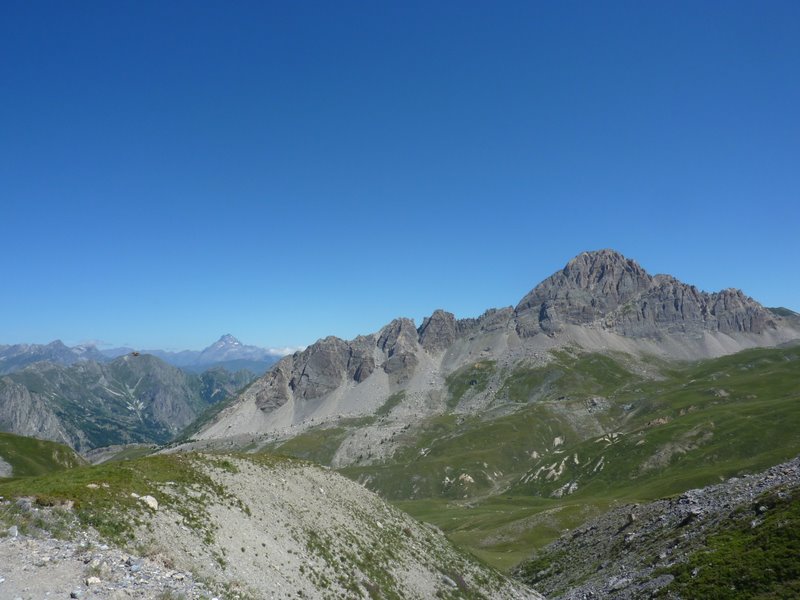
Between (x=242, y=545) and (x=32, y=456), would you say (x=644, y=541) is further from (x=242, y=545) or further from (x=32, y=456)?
(x=32, y=456)

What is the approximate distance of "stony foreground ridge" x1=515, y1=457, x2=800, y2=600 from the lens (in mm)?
47875

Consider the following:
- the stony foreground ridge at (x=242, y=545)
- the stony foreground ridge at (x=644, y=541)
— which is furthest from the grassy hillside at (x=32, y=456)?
the stony foreground ridge at (x=644, y=541)

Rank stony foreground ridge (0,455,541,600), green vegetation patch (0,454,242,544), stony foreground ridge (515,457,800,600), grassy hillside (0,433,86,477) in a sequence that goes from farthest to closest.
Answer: grassy hillside (0,433,86,477), stony foreground ridge (515,457,800,600), green vegetation patch (0,454,242,544), stony foreground ridge (0,455,541,600)

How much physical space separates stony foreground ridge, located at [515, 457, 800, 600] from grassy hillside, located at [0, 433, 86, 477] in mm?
123268

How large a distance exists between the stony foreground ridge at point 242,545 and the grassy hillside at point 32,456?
108m

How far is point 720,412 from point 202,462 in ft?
684

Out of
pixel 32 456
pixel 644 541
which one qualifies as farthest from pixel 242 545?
pixel 32 456

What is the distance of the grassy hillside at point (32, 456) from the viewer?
402 feet

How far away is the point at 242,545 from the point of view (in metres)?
33.8

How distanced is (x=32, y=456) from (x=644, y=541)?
151251 mm

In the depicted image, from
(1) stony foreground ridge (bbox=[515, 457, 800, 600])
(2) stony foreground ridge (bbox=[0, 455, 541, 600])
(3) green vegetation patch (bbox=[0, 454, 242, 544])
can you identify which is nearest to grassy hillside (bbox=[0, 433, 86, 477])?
(2) stony foreground ridge (bbox=[0, 455, 541, 600])

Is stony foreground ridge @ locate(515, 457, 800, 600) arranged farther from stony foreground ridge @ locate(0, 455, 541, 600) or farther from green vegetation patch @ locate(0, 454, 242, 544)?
green vegetation patch @ locate(0, 454, 242, 544)

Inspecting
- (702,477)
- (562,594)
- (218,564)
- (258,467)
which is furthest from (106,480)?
(702,477)

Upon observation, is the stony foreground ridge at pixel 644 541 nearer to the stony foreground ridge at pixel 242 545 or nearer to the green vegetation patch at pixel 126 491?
the stony foreground ridge at pixel 242 545
